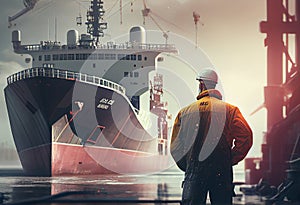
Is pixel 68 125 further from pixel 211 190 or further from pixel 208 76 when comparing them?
pixel 211 190

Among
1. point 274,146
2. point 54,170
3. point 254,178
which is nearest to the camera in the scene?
point 274,146

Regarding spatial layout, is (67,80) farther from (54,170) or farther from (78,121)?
(54,170)

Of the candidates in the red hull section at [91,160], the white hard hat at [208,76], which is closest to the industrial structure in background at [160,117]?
the red hull section at [91,160]

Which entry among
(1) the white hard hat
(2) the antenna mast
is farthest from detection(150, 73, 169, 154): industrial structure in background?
(1) the white hard hat

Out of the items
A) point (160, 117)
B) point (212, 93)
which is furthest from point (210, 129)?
point (160, 117)

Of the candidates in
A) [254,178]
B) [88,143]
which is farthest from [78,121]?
[254,178]

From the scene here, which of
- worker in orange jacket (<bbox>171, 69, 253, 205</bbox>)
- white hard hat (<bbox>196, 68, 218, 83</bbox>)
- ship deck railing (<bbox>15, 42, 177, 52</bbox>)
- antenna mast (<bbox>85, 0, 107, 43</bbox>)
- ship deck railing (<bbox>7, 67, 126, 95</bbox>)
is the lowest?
worker in orange jacket (<bbox>171, 69, 253, 205</bbox>)

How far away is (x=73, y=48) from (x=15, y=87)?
9.80 meters

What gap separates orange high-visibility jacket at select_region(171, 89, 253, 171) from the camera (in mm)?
4574

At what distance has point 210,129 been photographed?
15.2 ft

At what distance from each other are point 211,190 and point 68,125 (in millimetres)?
26865

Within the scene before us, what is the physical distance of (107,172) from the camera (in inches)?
1351

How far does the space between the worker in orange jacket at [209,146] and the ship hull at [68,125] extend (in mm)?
25375

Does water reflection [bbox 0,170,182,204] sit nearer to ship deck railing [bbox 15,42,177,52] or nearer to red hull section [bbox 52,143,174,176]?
red hull section [bbox 52,143,174,176]
